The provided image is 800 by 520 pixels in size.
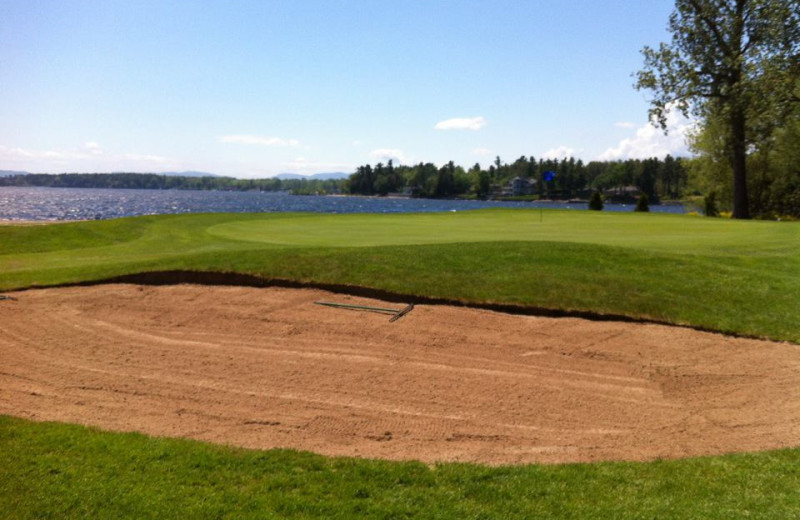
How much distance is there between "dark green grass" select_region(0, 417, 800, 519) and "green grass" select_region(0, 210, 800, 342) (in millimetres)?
5794

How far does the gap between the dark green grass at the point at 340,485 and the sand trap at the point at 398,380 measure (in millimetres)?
808

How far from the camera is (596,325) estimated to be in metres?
10.9

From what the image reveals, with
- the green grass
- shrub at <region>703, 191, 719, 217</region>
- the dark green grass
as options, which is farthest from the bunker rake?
shrub at <region>703, 191, 719, 217</region>

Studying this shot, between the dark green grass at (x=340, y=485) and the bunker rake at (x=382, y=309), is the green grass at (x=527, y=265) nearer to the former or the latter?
the bunker rake at (x=382, y=309)

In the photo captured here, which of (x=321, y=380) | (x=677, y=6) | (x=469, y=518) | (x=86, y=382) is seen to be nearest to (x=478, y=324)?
(x=321, y=380)

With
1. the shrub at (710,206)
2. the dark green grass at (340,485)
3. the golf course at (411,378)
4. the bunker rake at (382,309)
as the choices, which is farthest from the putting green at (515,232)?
the shrub at (710,206)

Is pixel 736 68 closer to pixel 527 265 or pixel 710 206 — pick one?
pixel 710 206

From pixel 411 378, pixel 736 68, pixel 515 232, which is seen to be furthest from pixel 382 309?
pixel 736 68

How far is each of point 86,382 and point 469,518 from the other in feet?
23.0

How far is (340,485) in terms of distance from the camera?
17.8 ft

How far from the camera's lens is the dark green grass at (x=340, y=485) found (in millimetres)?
4914

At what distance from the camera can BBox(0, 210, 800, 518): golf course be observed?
5.28 meters

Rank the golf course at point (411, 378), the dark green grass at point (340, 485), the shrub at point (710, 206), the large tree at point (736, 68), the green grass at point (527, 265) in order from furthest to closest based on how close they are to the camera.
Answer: the shrub at point (710, 206) → the large tree at point (736, 68) → the green grass at point (527, 265) → the golf course at point (411, 378) → the dark green grass at point (340, 485)

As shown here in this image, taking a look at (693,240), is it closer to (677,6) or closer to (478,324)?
(478,324)
